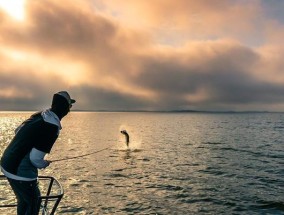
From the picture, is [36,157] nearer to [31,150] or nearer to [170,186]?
[31,150]

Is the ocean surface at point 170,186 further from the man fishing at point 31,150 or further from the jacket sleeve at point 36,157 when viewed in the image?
the jacket sleeve at point 36,157

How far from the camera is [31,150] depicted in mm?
5750

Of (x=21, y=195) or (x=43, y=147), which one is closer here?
(x=43, y=147)

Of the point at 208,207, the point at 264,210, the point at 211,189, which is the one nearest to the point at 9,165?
the point at 208,207

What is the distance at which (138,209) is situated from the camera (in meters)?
15.7

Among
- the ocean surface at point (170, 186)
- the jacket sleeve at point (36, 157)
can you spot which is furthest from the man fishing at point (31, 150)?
the ocean surface at point (170, 186)

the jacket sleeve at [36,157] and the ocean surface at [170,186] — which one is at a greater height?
the jacket sleeve at [36,157]

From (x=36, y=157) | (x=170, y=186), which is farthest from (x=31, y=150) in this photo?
(x=170, y=186)

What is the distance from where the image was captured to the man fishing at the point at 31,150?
5.68 m

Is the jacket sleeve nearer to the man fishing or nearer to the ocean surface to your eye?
the man fishing

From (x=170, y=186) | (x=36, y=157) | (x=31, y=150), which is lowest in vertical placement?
(x=170, y=186)

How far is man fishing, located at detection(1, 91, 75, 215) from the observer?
568cm

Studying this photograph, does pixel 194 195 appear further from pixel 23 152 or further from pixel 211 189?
pixel 23 152

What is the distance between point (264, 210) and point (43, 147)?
13.6 metres
